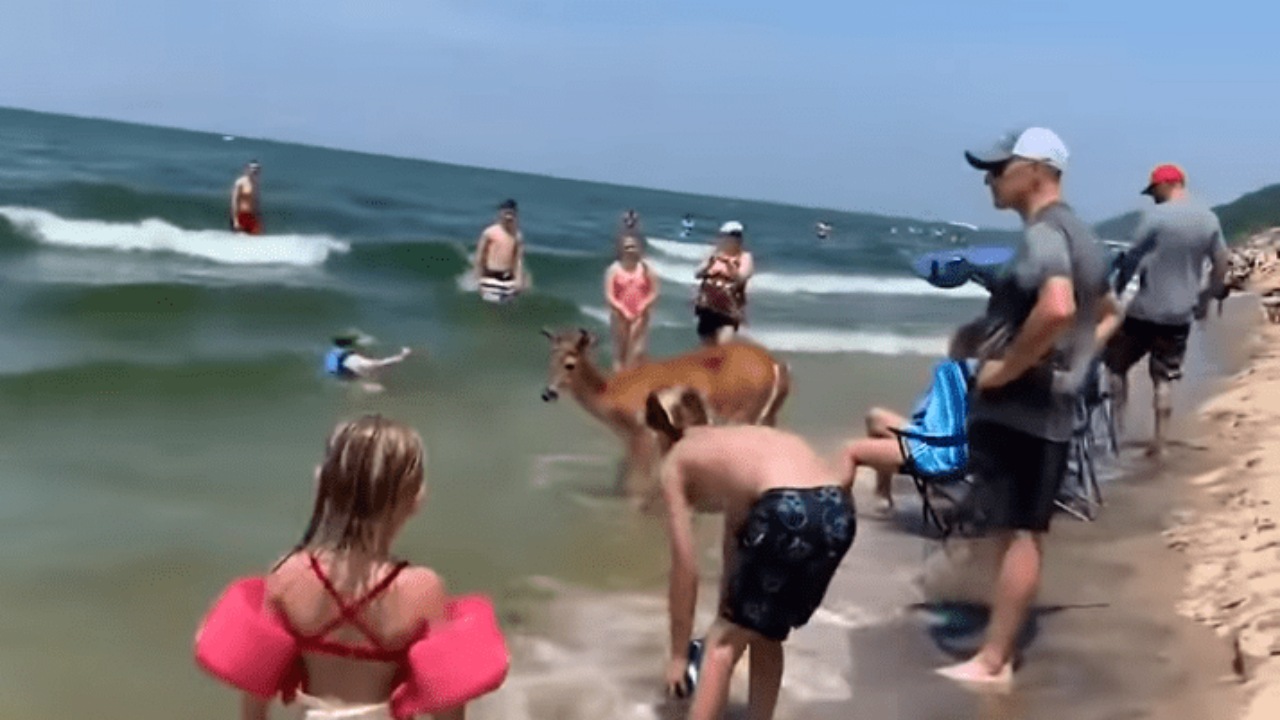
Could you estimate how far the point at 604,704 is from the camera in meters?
4.95

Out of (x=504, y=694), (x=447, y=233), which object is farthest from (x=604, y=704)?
(x=447, y=233)

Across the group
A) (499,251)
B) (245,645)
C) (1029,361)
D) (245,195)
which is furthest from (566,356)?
(245,195)

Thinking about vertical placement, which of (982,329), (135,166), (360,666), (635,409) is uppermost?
(982,329)

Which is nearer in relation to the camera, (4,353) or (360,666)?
(360,666)

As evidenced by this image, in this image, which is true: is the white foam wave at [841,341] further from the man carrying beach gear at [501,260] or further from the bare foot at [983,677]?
the bare foot at [983,677]

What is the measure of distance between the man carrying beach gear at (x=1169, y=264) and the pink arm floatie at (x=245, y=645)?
6672 mm

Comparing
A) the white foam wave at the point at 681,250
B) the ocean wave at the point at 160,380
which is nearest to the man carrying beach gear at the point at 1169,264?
the ocean wave at the point at 160,380

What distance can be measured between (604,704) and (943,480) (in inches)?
67.6

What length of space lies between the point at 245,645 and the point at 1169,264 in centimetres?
693

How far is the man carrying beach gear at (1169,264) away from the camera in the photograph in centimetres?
839

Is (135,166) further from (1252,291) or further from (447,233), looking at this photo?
(1252,291)

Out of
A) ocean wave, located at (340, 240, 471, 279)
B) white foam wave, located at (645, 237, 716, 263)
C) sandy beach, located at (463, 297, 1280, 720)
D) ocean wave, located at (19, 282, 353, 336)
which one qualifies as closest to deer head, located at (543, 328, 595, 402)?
sandy beach, located at (463, 297, 1280, 720)

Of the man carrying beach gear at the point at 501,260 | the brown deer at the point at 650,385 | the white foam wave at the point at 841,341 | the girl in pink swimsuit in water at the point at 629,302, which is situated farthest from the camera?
the white foam wave at the point at 841,341

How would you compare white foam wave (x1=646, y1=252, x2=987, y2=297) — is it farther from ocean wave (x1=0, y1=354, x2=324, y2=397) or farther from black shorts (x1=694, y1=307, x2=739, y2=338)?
black shorts (x1=694, y1=307, x2=739, y2=338)
